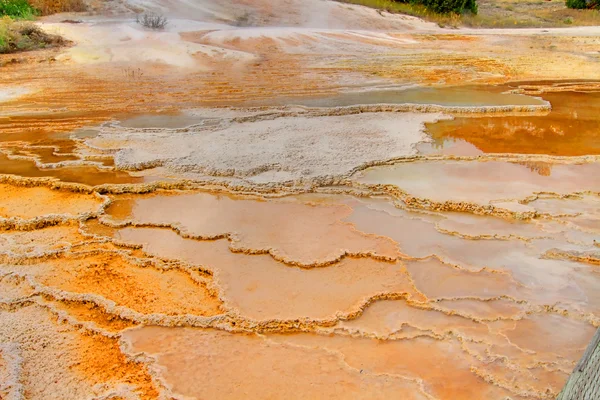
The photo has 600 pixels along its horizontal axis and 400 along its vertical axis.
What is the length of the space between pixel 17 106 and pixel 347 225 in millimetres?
5760

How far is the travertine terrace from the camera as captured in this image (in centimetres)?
242

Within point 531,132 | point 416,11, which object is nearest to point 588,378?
point 531,132

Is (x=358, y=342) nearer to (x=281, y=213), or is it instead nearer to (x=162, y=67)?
(x=281, y=213)

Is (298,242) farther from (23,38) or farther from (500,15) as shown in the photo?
(500,15)

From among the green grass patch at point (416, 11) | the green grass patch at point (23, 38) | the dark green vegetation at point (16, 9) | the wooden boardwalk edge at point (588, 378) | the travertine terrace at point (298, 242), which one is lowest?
the travertine terrace at point (298, 242)

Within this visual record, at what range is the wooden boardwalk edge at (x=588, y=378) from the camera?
4.86 feet

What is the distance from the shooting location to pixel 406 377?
2.34m

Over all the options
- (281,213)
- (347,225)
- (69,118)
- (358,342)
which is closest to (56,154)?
(69,118)

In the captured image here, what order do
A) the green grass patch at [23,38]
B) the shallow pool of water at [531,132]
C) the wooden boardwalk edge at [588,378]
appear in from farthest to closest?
the green grass patch at [23,38] < the shallow pool of water at [531,132] < the wooden boardwalk edge at [588,378]

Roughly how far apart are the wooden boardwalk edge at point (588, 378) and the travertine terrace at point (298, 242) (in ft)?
2.12

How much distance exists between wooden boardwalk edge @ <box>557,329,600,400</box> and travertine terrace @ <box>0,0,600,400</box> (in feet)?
2.12

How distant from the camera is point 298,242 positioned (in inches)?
140

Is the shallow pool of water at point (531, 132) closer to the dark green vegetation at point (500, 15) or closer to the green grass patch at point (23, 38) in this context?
the green grass patch at point (23, 38)

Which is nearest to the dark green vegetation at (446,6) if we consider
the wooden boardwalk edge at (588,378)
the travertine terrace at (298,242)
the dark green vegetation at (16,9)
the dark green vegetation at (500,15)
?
the dark green vegetation at (500,15)
